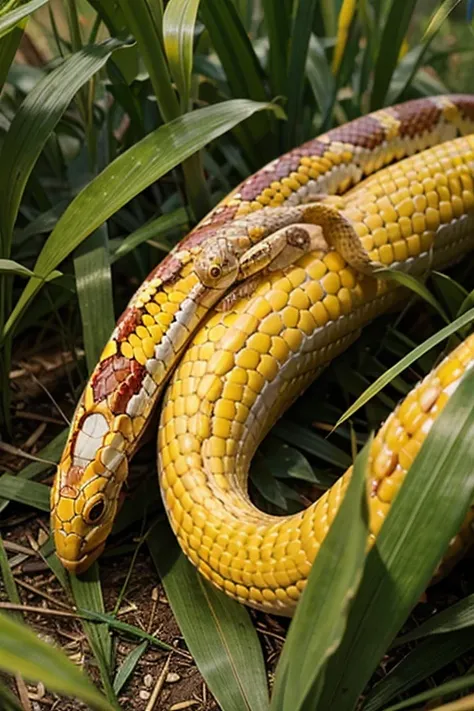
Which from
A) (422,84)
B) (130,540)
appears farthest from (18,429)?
(422,84)

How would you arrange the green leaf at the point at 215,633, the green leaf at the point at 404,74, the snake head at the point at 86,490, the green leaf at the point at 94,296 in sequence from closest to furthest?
1. the green leaf at the point at 215,633
2. the snake head at the point at 86,490
3. the green leaf at the point at 94,296
4. the green leaf at the point at 404,74

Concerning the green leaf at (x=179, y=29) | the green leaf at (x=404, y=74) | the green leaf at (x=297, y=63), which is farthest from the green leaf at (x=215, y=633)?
the green leaf at (x=404, y=74)

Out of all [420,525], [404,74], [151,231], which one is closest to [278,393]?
[151,231]

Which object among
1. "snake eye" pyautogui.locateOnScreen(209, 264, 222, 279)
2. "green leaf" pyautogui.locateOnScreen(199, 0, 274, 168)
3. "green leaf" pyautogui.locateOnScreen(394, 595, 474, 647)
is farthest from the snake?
"green leaf" pyautogui.locateOnScreen(199, 0, 274, 168)

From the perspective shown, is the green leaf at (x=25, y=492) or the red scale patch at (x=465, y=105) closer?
the green leaf at (x=25, y=492)

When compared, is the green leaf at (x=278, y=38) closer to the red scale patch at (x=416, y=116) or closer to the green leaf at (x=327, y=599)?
the red scale patch at (x=416, y=116)

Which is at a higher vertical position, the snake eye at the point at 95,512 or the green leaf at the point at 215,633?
the snake eye at the point at 95,512

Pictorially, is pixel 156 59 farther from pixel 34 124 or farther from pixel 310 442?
pixel 310 442
